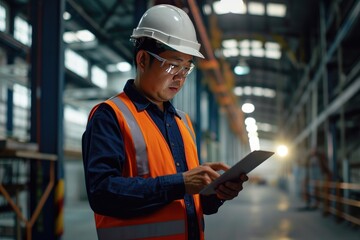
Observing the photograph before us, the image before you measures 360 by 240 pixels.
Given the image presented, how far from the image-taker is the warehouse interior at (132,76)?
505 cm

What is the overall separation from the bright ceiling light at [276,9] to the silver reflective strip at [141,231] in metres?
17.6

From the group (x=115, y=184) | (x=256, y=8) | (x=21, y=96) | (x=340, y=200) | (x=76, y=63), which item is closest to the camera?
(x=115, y=184)

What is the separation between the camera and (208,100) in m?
24.8

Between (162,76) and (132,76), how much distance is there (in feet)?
55.1

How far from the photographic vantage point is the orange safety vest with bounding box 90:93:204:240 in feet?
5.19

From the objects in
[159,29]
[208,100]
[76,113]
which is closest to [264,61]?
[208,100]

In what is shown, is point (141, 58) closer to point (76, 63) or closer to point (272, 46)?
point (76, 63)

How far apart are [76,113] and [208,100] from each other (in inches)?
336

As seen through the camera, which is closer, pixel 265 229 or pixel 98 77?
pixel 265 229

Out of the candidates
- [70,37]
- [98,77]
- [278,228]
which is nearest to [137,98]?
[278,228]

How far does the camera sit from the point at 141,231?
1.58m

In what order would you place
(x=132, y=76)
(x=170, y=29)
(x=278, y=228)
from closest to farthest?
(x=170, y=29) < (x=278, y=228) < (x=132, y=76)

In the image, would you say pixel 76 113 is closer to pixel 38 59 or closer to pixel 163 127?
pixel 38 59

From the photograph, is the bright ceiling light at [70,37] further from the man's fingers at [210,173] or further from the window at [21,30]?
the man's fingers at [210,173]
